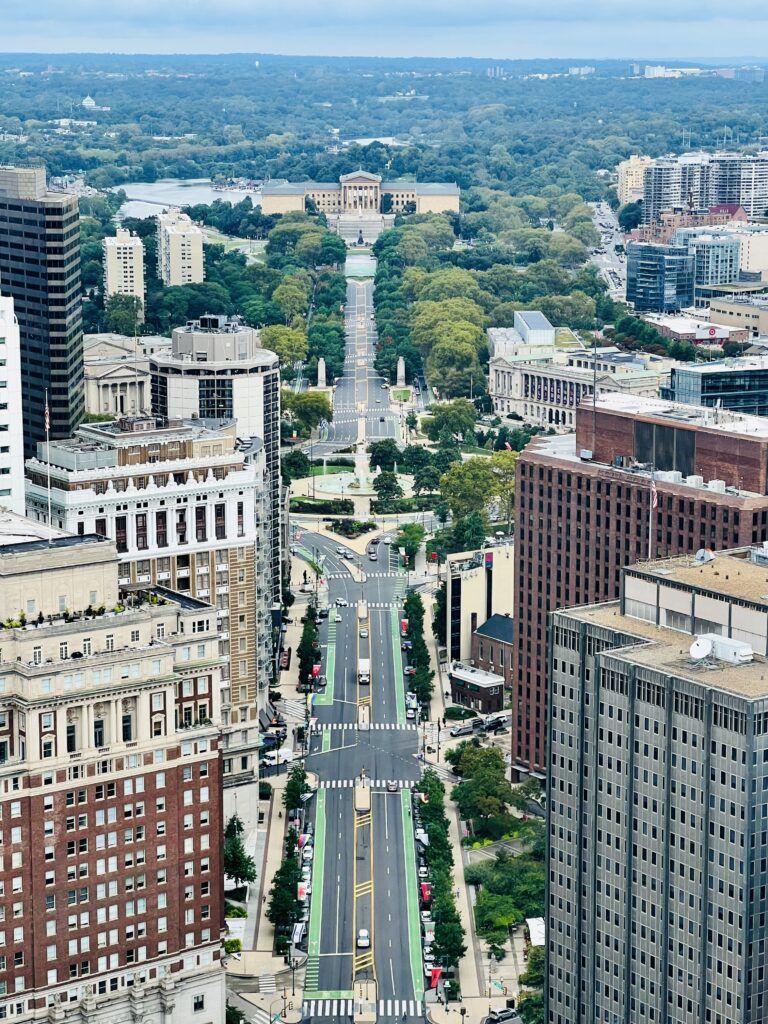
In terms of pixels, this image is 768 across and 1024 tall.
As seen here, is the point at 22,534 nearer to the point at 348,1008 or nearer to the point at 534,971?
the point at 348,1008

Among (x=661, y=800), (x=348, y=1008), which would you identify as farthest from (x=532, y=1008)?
(x=661, y=800)

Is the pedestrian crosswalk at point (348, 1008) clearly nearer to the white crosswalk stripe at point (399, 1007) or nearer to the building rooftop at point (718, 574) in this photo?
the white crosswalk stripe at point (399, 1007)

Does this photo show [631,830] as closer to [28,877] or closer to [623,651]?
[623,651]

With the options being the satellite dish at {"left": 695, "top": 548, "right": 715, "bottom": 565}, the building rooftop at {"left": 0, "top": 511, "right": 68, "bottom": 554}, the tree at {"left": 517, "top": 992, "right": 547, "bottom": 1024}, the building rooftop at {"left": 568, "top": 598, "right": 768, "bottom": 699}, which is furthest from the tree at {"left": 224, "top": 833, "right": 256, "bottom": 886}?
the satellite dish at {"left": 695, "top": 548, "right": 715, "bottom": 565}

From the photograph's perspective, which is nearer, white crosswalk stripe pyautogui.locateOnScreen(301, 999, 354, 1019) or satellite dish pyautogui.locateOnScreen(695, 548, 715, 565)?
satellite dish pyautogui.locateOnScreen(695, 548, 715, 565)

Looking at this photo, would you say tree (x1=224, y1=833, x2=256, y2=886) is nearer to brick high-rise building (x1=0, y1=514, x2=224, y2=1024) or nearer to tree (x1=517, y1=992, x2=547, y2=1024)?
tree (x1=517, y1=992, x2=547, y2=1024)

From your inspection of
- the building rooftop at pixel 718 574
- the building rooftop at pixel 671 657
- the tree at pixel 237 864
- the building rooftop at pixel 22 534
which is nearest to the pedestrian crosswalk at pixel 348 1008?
the tree at pixel 237 864
